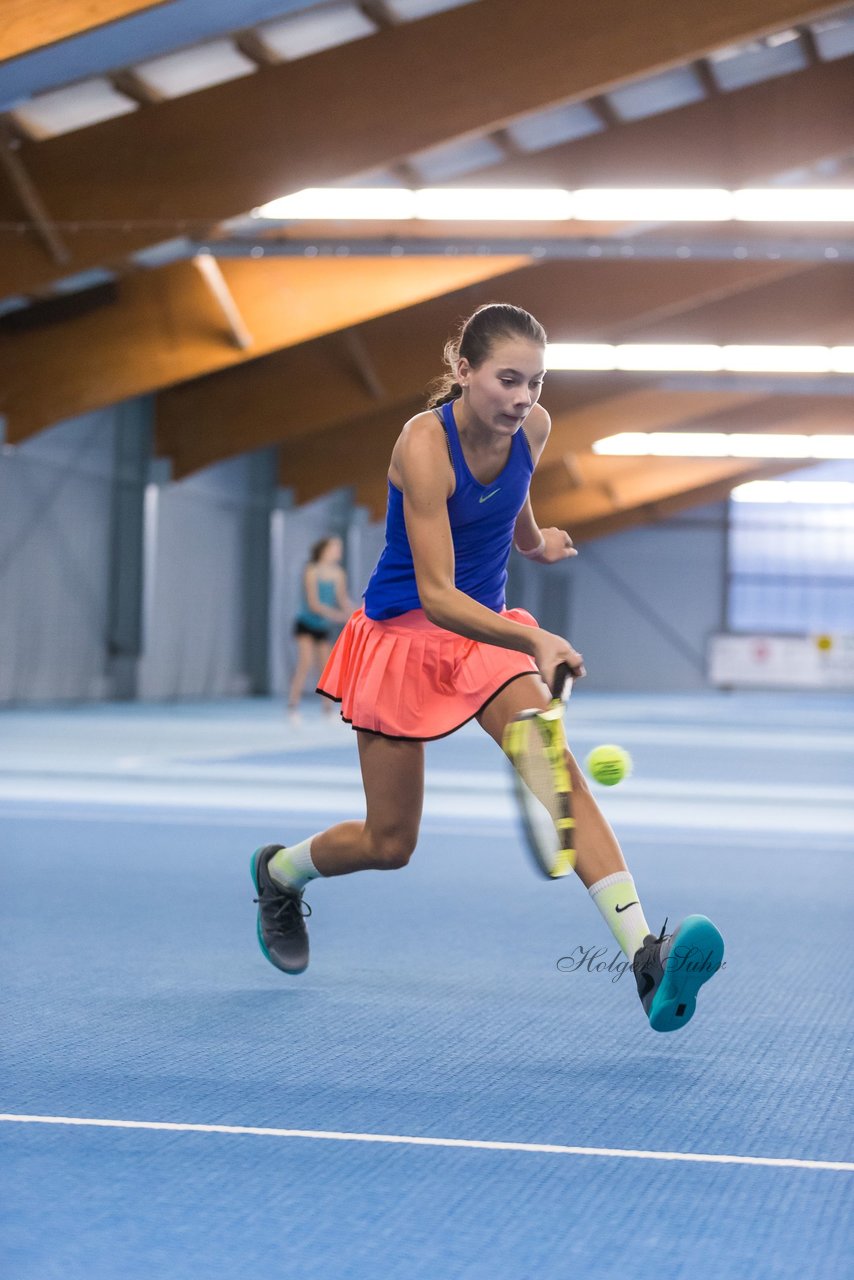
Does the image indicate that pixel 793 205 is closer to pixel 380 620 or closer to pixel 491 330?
pixel 380 620

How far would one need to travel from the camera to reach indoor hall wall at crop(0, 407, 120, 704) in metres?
19.5

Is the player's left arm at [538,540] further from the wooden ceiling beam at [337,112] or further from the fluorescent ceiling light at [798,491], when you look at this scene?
the fluorescent ceiling light at [798,491]

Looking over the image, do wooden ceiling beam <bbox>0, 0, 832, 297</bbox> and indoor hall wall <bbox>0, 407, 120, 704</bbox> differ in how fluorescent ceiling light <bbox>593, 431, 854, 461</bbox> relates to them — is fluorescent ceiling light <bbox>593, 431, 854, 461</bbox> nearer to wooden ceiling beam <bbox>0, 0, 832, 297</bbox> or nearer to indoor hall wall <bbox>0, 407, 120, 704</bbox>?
indoor hall wall <bbox>0, 407, 120, 704</bbox>

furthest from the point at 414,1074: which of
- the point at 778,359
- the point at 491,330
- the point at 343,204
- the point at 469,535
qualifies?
the point at 778,359

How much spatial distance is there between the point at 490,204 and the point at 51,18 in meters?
5.34

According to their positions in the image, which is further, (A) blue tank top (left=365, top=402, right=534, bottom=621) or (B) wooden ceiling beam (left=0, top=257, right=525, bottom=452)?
(B) wooden ceiling beam (left=0, top=257, right=525, bottom=452)

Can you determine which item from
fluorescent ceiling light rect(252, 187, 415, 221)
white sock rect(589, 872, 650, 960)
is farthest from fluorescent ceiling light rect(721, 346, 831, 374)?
white sock rect(589, 872, 650, 960)

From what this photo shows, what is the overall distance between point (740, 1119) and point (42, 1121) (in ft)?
3.90

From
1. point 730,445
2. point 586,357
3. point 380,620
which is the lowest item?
point 380,620

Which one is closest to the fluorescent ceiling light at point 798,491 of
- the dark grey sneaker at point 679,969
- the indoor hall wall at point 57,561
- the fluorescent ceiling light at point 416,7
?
the indoor hall wall at point 57,561

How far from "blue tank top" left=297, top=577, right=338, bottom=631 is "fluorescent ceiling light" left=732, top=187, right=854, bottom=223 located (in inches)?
204

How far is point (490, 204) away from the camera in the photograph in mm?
15047

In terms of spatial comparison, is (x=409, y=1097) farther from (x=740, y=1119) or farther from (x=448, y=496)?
(x=448, y=496)

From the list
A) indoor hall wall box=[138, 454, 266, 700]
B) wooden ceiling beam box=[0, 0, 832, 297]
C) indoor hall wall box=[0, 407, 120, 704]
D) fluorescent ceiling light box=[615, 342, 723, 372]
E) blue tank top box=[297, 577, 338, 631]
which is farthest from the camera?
indoor hall wall box=[138, 454, 266, 700]
